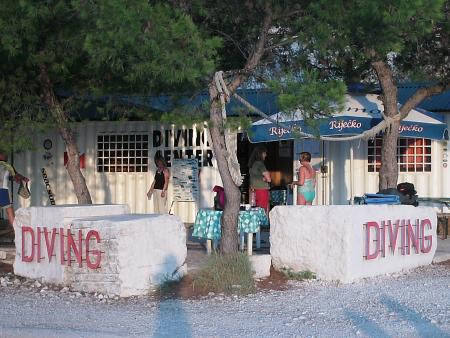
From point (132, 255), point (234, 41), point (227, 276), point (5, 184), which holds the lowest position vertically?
point (227, 276)

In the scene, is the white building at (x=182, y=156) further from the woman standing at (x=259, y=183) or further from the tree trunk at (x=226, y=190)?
the tree trunk at (x=226, y=190)

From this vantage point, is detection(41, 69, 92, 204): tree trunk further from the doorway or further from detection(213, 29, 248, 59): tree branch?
the doorway

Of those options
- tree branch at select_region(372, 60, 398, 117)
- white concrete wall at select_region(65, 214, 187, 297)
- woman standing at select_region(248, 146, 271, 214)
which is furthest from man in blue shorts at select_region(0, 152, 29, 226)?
tree branch at select_region(372, 60, 398, 117)

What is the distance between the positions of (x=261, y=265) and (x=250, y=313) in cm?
206

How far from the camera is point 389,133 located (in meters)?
14.4

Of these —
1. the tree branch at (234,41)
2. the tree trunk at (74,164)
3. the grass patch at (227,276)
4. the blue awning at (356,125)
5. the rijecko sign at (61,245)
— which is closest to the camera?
the grass patch at (227,276)

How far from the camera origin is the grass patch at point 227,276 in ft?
36.2

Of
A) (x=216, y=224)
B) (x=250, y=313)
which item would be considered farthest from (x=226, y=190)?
(x=250, y=313)

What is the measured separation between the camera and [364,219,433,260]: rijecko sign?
12203 millimetres

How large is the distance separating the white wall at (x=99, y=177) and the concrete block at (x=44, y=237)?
6885 millimetres

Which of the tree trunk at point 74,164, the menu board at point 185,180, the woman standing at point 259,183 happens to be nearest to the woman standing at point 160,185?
the menu board at point 185,180

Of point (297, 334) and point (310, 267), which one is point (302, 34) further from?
point (297, 334)

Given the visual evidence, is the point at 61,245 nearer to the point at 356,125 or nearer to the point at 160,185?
the point at 356,125

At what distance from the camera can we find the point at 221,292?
1097 centimetres
